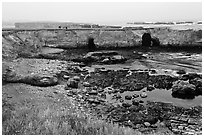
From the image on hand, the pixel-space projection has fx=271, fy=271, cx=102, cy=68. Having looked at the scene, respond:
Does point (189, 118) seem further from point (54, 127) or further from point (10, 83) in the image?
point (10, 83)

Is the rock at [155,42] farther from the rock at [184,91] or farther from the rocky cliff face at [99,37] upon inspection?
the rock at [184,91]

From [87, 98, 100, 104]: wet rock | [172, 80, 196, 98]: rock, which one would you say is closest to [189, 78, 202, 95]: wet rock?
[172, 80, 196, 98]: rock

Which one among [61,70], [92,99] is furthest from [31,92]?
[61,70]

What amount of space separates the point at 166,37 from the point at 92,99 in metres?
45.4

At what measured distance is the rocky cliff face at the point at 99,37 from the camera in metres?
54.9

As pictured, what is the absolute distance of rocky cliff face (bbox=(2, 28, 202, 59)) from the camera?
180 ft

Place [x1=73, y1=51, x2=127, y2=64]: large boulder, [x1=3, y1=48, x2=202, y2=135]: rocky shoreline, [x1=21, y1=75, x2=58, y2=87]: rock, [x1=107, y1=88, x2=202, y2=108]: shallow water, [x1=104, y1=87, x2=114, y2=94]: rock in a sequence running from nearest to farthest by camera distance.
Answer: [x1=3, y1=48, x2=202, y2=135]: rocky shoreline → [x1=107, y1=88, x2=202, y2=108]: shallow water → [x1=104, y1=87, x2=114, y2=94]: rock → [x1=21, y1=75, x2=58, y2=87]: rock → [x1=73, y1=51, x2=127, y2=64]: large boulder

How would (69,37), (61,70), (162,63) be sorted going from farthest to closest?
(69,37) < (162,63) < (61,70)

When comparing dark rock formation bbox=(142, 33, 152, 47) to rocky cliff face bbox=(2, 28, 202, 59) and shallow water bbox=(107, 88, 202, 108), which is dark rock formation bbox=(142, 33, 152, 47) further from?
shallow water bbox=(107, 88, 202, 108)

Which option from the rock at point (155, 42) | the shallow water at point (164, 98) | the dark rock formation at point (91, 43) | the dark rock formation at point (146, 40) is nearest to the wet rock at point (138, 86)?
the shallow water at point (164, 98)

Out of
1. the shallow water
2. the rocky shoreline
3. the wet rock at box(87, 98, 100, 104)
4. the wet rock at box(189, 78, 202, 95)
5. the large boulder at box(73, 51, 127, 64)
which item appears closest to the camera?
the rocky shoreline

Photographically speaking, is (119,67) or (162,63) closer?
(119,67)

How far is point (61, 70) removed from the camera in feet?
98.4

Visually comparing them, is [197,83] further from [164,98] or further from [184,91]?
[164,98]
